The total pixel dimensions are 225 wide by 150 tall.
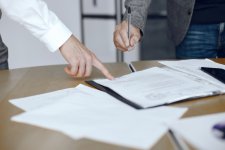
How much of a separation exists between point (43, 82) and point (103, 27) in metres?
1.79

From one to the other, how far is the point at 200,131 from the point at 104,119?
199 millimetres

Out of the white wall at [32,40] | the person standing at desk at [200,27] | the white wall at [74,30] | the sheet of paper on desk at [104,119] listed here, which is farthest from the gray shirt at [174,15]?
the white wall at [32,40]

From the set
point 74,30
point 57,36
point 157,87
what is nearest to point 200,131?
point 157,87

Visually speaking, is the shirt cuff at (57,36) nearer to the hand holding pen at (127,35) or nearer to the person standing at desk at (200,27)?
the hand holding pen at (127,35)

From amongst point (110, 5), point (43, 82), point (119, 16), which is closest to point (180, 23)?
point (43, 82)

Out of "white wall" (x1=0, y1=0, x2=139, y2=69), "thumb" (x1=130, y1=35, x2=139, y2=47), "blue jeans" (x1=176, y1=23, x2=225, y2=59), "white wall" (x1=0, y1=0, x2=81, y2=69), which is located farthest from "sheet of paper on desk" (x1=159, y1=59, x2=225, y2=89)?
"white wall" (x1=0, y1=0, x2=81, y2=69)

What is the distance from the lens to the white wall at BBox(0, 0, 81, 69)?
270 cm

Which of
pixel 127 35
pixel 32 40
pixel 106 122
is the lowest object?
pixel 32 40

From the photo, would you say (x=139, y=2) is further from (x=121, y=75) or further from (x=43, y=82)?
(x=43, y=82)

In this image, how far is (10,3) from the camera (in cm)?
108

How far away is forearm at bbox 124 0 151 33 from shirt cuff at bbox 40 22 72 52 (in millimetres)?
382

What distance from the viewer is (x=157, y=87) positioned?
36.4 inches

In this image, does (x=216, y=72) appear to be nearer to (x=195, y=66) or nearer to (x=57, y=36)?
(x=195, y=66)

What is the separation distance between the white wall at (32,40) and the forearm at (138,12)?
1.42 metres
